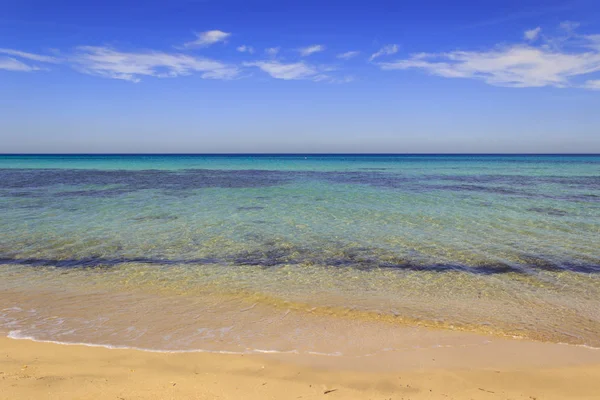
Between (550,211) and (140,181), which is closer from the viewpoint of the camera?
(550,211)

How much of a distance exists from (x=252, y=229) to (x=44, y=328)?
765cm

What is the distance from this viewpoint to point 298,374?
4645mm

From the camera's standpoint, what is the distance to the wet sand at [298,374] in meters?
4.21

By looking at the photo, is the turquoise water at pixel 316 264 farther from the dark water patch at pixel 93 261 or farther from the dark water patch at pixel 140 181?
the dark water patch at pixel 140 181

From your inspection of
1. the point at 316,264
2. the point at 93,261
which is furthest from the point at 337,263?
the point at 93,261

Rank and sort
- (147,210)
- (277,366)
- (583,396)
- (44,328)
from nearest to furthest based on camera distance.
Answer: (583,396), (277,366), (44,328), (147,210)

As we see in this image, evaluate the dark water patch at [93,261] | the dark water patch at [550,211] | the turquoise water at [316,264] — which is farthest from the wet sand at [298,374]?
the dark water patch at [550,211]

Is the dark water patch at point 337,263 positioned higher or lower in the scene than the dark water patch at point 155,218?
lower

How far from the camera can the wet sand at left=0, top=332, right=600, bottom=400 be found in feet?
13.8

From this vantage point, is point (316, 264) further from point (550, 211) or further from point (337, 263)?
point (550, 211)

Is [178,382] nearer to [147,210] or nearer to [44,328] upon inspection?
[44,328]

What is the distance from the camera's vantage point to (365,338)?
5.66m

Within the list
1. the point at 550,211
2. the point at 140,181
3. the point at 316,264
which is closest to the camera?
the point at 316,264

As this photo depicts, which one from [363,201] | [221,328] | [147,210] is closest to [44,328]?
[221,328]
